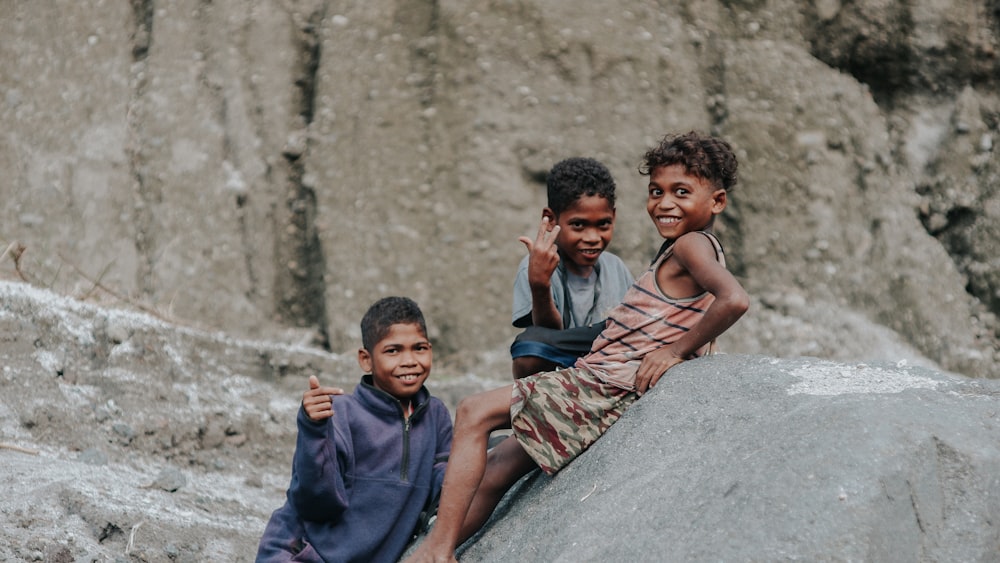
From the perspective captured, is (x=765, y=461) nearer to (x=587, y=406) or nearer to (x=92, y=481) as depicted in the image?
(x=587, y=406)

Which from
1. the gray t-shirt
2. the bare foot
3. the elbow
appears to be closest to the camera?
the elbow

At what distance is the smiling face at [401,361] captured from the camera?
12.1 feet

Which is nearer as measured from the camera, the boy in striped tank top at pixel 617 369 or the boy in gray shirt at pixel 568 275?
the boy in striped tank top at pixel 617 369

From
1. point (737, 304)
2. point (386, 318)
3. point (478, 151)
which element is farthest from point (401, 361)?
point (478, 151)

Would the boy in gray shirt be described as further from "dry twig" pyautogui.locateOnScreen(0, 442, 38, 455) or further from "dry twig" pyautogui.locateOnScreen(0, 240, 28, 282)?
"dry twig" pyautogui.locateOnScreen(0, 240, 28, 282)

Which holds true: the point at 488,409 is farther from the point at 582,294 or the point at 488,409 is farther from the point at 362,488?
the point at 582,294

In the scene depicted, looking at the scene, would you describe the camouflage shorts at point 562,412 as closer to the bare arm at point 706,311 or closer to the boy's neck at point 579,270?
the bare arm at point 706,311

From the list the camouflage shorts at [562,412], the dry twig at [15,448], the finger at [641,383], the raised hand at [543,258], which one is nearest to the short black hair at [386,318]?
the raised hand at [543,258]

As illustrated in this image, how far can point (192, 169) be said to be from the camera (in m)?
7.36

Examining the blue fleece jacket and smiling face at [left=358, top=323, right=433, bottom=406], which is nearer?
the blue fleece jacket

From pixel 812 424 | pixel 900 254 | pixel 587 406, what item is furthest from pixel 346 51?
pixel 812 424

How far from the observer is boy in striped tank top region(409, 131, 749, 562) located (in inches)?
132

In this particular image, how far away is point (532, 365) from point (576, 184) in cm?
66

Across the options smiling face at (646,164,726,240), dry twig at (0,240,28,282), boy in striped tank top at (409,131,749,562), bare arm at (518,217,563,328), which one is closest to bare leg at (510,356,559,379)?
bare arm at (518,217,563,328)
